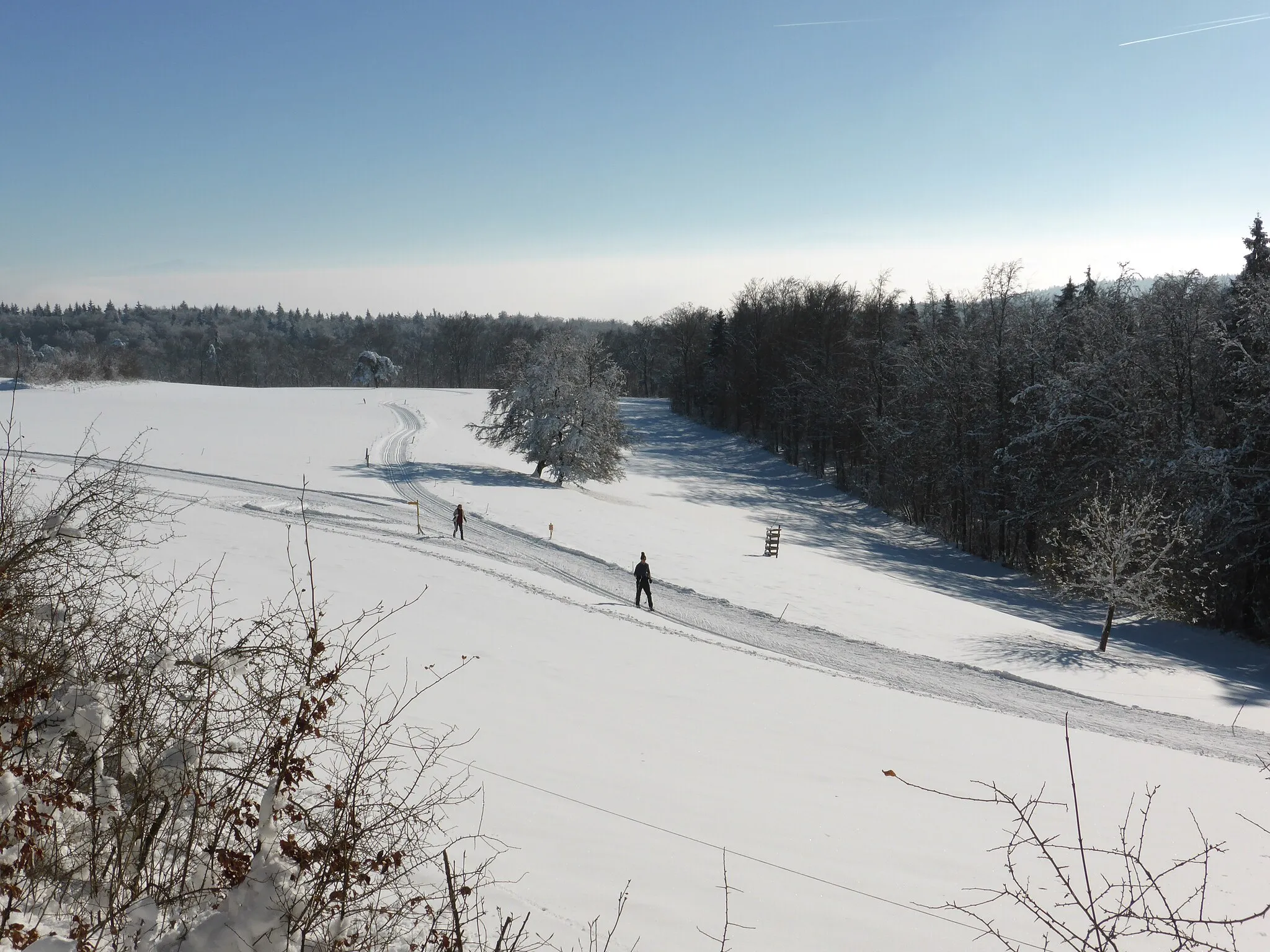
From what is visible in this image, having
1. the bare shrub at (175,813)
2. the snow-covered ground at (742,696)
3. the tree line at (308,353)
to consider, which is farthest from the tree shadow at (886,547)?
the tree line at (308,353)

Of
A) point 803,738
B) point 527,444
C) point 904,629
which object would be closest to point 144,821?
point 803,738

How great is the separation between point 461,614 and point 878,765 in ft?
30.1

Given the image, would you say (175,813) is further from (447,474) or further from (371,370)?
(371,370)

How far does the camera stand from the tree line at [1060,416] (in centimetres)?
2391

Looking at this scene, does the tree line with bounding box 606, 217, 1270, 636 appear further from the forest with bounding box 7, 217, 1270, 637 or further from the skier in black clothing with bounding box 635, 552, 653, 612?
the skier in black clothing with bounding box 635, 552, 653, 612

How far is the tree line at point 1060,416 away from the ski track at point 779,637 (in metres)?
Answer: 7.20

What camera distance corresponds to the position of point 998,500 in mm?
36062

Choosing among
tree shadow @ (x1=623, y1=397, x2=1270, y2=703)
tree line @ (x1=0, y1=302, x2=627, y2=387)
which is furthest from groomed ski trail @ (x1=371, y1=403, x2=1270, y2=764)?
tree line @ (x1=0, y1=302, x2=627, y2=387)

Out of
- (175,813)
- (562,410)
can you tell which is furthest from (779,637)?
(562,410)

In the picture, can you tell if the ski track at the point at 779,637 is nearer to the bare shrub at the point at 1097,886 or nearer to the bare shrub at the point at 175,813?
the bare shrub at the point at 1097,886

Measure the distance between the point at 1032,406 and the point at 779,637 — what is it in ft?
75.1

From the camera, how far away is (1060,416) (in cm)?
3022

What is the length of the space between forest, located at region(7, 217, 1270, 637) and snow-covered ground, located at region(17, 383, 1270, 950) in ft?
11.4

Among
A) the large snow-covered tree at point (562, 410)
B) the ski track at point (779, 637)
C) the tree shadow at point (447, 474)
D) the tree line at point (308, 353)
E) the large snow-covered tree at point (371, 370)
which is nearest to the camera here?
the ski track at point (779, 637)
